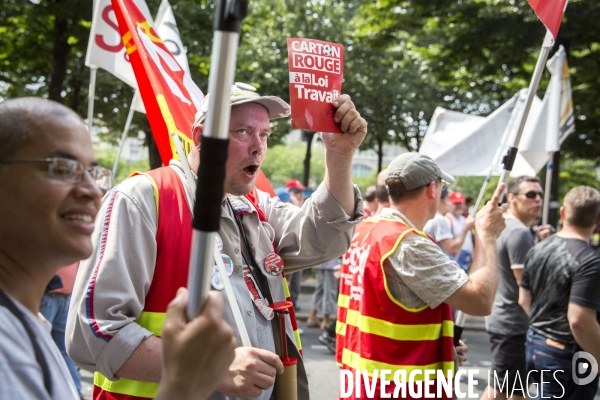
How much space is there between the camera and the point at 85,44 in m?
11.9

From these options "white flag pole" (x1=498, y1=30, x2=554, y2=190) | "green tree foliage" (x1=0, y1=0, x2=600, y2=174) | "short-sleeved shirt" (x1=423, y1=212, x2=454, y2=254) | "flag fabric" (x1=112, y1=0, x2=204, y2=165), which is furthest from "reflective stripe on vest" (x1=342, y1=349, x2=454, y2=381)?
"green tree foliage" (x1=0, y1=0, x2=600, y2=174)

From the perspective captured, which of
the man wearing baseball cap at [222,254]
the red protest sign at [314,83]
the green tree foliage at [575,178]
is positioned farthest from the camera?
the green tree foliage at [575,178]

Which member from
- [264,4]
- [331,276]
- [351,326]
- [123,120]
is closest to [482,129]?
[331,276]

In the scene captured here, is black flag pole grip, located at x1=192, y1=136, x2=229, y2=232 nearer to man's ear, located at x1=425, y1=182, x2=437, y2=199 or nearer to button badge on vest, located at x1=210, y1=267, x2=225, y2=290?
button badge on vest, located at x1=210, y1=267, x2=225, y2=290

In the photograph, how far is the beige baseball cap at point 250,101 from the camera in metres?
2.49

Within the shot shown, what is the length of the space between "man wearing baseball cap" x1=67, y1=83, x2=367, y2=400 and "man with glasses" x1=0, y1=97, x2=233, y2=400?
67 centimetres

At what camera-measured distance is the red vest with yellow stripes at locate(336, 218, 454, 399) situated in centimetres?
337

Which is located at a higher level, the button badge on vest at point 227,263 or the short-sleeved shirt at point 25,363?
the button badge on vest at point 227,263

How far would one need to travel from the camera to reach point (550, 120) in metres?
7.06

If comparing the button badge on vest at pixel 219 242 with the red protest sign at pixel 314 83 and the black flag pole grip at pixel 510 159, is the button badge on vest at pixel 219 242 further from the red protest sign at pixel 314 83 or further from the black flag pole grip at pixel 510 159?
the black flag pole grip at pixel 510 159

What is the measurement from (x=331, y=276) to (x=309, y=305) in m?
3.18

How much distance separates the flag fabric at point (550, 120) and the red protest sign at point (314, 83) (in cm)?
512

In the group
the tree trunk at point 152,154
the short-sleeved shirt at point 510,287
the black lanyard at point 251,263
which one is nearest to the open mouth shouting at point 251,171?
the black lanyard at point 251,263

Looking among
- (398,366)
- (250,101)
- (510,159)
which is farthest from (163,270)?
(510,159)
